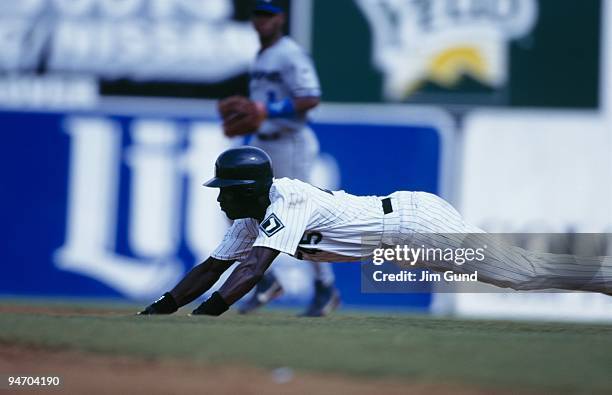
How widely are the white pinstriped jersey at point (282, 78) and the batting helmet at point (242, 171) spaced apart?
7.51 ft

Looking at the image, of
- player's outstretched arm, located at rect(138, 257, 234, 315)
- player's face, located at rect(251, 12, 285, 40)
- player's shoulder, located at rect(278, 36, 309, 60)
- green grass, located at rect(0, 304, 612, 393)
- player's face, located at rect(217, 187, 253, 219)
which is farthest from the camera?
player's face, located at rect(251, 12, 285, 40)

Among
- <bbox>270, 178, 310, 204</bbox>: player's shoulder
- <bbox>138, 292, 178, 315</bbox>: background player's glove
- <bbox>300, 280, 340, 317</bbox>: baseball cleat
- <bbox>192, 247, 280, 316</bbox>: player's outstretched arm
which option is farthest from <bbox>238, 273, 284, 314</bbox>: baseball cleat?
<bbox>192, 247, 280, 316</bbox>: player's outstretched arm

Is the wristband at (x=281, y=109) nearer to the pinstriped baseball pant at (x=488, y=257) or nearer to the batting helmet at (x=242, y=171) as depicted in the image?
the pinstriped baseball pant at (x=488, y=257)

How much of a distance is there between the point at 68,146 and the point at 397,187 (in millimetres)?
2792

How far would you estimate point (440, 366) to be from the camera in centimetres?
473

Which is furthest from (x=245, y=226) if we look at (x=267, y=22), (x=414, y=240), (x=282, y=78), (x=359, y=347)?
(x=267, y=22)

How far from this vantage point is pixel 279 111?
324 inches

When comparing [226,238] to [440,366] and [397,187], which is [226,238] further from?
[397,187]

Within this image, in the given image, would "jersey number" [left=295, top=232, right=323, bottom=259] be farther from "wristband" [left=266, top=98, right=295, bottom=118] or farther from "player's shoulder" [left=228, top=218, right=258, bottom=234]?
"wristband" [left=266, top=98, right=295, bottom=118]

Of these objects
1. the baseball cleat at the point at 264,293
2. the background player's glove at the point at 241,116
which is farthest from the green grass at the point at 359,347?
the background player's glove at the point at 241,116

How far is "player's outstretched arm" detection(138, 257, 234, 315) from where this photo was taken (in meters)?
6.27

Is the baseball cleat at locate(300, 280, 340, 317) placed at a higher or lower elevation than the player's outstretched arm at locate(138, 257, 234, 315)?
lower

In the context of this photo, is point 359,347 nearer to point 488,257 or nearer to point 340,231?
point 340,231

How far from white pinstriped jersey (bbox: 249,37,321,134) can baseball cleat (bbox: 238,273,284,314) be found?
112cm
